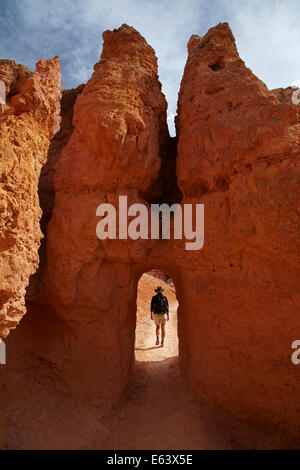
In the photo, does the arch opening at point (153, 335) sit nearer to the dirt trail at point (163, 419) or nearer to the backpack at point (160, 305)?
the backpack at point (160, 305)

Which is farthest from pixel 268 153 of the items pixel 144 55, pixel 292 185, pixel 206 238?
pixel 144 55

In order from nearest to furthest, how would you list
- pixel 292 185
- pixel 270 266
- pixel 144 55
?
pixel 292 185 < pixel 270 266 < pixel 144 55

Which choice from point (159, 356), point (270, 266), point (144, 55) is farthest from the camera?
point (159, 356)

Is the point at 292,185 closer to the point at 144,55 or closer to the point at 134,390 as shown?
the point at 144,55

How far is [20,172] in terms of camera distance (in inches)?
96.3

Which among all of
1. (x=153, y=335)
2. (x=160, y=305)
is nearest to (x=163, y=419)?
(x=160, y=305)

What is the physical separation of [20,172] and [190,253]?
287 cm

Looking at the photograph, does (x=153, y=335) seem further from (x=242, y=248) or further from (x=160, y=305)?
(x=242, y=248)

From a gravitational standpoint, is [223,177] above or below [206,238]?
above

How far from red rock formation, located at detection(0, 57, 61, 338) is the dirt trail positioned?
2.71 m

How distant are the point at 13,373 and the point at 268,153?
5007 mm

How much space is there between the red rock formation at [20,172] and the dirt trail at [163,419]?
2.71m

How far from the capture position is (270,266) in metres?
3.43

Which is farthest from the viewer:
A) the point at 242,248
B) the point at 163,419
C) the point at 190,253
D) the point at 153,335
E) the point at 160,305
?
the point at 153,335
